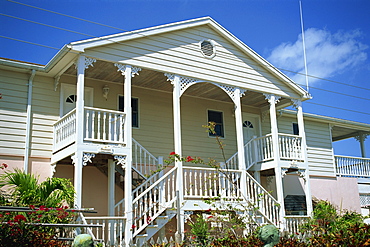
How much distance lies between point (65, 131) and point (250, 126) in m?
8.79

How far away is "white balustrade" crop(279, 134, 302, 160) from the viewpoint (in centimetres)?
1702

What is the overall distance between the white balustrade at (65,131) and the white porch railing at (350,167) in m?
13.8

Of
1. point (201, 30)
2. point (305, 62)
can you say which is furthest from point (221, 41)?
point (305, 62)

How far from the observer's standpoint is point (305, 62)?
1891 centimetres

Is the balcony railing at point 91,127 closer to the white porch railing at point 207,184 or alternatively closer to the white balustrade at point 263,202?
the white porch railing at point 207,184

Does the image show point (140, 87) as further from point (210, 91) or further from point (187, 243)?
point (187, 243)

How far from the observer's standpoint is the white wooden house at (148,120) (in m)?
13.1

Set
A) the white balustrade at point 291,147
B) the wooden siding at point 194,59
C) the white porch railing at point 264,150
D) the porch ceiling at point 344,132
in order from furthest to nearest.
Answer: the porch ceiling at point 344,132, the white porch railing at point 264,150, the white balustrade at point 291,147, the wooden siding at point 194,59

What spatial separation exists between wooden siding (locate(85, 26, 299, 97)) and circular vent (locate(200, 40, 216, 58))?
15cm

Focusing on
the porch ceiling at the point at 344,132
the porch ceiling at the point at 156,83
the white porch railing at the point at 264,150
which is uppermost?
the porch ceiling at the point at 156,83

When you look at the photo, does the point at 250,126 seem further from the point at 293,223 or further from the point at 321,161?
the point at 293,223

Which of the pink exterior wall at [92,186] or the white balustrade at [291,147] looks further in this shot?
the white balustrade at [291,147]

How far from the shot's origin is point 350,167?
2223 cm

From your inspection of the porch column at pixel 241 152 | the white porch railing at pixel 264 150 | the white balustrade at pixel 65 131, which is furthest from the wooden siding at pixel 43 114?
the white porch railing at pixel 264 150
